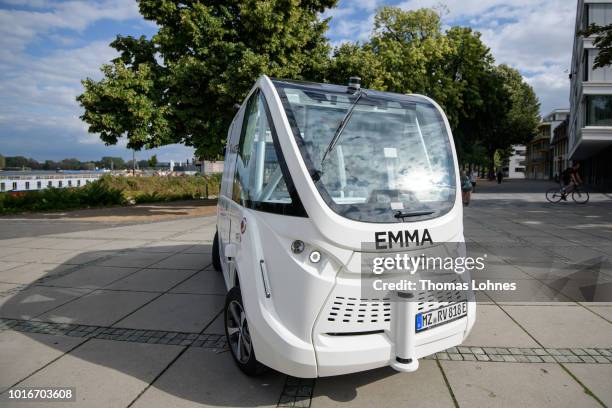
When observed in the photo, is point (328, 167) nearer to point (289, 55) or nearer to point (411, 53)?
point (289, 55)

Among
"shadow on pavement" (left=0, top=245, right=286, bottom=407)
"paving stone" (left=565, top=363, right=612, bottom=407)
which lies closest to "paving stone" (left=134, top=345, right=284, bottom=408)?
"shadow on pavement" (left=0, top=245, right=286, bottom=407)

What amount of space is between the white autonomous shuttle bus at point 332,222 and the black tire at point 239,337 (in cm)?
1

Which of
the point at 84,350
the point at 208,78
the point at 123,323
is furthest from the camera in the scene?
the point at 208,78

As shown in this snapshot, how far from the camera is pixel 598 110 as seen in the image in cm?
2689

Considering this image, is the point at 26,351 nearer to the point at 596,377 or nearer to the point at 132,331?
the point at 132,331

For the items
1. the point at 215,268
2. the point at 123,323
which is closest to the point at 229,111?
the point at 215,268

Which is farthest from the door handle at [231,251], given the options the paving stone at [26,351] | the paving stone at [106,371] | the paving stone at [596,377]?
the paving stone at [596,377]

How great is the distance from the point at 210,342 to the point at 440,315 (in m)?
2.16

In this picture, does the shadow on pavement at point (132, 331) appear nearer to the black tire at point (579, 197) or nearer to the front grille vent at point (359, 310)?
the front grille vent at point (359, 310)

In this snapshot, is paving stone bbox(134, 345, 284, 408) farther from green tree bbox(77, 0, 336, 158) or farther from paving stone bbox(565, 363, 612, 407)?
green tree bbox(77, 0, 336, 158)

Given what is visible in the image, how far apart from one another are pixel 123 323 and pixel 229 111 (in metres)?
11.5

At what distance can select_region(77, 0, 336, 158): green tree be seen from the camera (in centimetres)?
1286

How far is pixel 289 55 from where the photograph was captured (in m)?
14.6

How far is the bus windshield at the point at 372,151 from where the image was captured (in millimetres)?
2812
